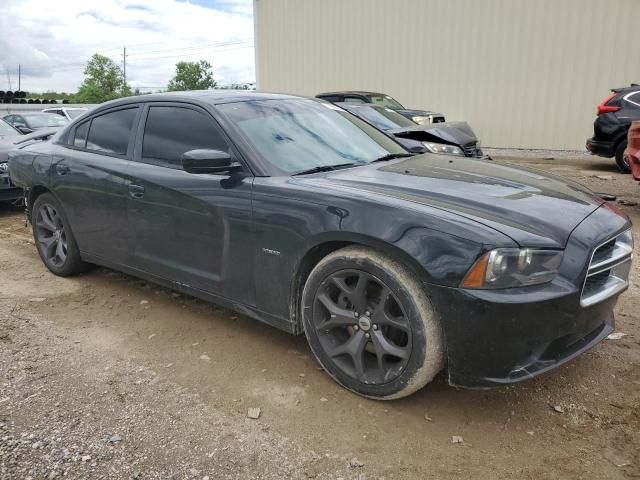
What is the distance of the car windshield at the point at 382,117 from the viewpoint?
9.15m

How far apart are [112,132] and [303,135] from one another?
1606 mm

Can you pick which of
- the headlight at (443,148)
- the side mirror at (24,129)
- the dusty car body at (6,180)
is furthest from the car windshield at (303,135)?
the side mirror at (24,129)

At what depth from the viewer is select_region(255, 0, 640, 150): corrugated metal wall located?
493 inches

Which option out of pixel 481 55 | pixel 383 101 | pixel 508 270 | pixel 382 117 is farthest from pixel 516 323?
pixel 481 55

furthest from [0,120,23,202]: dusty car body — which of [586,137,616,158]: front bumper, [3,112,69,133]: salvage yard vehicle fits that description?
[586,137,616,158]: front bumper

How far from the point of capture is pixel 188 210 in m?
3.39

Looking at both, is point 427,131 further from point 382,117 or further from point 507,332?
point 507,332

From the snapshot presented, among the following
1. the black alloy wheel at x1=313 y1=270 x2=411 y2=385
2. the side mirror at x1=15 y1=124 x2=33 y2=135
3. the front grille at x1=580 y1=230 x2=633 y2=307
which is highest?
the side mirror at x1=15 y1=124 x2=33 y2=135

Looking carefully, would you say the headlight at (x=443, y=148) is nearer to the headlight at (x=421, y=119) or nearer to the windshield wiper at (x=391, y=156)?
the headlight at (x=421, y=119)

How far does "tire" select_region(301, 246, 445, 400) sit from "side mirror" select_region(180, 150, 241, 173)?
2.68 feet

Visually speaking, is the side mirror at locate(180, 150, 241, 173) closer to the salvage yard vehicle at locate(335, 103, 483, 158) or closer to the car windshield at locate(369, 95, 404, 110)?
the salvage yard vehicle at locate(335, 103, 483, 158)

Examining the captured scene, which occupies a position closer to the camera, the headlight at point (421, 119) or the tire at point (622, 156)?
the tire at point (622, 156)

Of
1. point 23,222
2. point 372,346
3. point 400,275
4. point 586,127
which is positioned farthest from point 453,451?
point 586,127

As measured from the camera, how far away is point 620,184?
9133 mm
